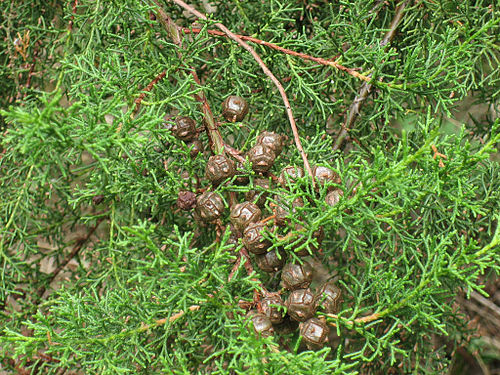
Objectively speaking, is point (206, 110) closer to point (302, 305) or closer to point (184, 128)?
point (184, 128)

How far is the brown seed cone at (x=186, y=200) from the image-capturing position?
103 cm

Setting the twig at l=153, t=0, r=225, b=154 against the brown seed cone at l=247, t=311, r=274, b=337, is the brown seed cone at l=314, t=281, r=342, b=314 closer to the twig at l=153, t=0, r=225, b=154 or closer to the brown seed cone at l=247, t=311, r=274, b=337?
the brown seed cone at l=247, t=311, r=274, b=337

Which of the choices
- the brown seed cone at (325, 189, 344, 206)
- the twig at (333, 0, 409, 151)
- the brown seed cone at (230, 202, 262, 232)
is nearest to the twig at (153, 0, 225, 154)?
the brown seed cone at (230, 202, 262, 232)

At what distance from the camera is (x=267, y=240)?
0.93 meters

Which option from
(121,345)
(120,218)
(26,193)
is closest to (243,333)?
(121,345)

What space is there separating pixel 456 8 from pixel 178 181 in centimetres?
87

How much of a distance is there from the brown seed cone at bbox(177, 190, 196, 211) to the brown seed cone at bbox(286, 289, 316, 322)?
289mm

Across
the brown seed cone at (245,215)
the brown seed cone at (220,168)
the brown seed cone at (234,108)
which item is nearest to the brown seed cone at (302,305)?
the brown seed cone at (245,215)

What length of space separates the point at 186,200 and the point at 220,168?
110 millimetres

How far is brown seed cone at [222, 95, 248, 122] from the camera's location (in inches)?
42.4

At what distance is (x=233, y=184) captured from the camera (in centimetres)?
105

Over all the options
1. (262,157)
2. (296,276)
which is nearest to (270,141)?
(262,157)

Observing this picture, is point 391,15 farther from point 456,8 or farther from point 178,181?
point 178,181

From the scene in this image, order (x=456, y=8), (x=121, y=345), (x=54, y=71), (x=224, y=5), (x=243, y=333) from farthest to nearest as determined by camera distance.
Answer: (x=54, y=71) < (x=224, y=5) < (x=456, y=8) < (x=121, y=345) < (x=243, y=333)
